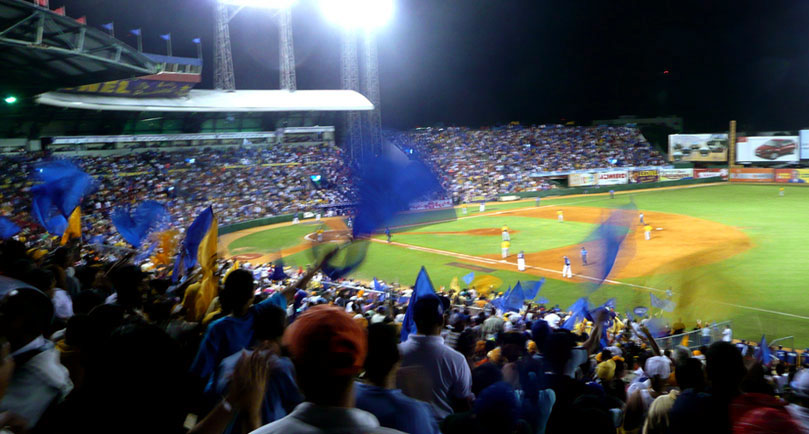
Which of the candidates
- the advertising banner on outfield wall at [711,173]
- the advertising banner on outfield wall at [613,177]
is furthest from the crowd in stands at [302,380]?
the advertising banner on outfield wall at [711,173]

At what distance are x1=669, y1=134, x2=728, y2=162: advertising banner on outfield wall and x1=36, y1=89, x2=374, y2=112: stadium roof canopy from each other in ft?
112

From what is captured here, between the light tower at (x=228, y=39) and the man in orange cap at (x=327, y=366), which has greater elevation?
the light tower at (x=228, y=39)

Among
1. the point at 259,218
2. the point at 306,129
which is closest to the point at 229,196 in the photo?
the point at 259,218

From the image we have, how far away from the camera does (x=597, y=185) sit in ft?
188

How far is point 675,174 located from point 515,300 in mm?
51980

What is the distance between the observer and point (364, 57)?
5138cm

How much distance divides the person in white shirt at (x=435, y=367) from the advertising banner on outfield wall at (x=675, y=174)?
62.3m

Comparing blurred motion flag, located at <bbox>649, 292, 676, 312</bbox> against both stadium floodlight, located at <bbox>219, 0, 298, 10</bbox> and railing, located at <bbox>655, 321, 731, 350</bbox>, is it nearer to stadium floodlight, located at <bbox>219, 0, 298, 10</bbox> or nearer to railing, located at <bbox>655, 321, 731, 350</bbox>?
railing, located at <bbox>655, 321, 731, 350</bbox>

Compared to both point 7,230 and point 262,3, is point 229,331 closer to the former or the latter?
point 7,230

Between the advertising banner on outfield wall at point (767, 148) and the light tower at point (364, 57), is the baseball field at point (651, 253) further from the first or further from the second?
the light tower at point (364, 57)

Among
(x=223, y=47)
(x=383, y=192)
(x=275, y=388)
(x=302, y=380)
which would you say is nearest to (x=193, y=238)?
(x=383, y=192)

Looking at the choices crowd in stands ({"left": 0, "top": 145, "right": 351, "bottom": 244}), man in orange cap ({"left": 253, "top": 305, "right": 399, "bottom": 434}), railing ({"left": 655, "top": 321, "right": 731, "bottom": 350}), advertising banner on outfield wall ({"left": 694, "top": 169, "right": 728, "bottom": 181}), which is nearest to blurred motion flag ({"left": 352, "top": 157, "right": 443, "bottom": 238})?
man in orange cap ({"left": 253, "top": 305, "right": 399, "bottom": 434})

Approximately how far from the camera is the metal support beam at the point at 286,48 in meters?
Result: 45.4

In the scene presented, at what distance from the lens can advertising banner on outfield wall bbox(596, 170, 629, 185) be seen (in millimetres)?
57375
